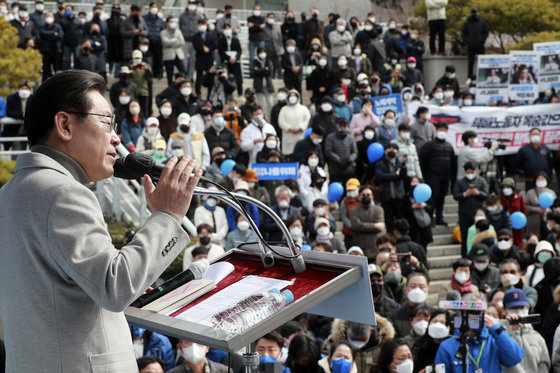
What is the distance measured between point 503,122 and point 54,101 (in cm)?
1395

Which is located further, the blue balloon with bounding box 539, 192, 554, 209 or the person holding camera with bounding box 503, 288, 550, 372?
the blue balloon with bounding box 539, 192, 554, 209

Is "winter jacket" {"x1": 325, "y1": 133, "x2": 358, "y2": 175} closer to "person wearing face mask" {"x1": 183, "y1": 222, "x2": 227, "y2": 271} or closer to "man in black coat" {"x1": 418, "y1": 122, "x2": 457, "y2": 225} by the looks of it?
"man in black coat" {"x1": 418, "y1": 122, "x2": 457, "y2": 225}

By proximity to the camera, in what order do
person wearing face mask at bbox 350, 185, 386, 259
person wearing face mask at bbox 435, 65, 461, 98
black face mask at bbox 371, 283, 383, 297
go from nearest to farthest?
black face mask at bbox 371, 283, 383, 297 < person wearing face mask at bbox 350, 185, 386, 259 < person wearing face mask at bbox 435, 65, 461, 98

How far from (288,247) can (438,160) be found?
11.0m

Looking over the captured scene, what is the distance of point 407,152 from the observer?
42.1ft

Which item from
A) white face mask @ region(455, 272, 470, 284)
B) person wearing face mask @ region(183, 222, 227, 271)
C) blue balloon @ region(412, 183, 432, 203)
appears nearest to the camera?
white face mask @ region(455, 272, 470, 284)

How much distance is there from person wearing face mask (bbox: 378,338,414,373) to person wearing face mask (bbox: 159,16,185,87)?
11532mm

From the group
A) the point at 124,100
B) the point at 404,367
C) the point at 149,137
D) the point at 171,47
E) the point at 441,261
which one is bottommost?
the point at 441,261

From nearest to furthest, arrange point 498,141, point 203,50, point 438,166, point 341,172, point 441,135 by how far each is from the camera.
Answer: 1. point 341,172
2. point 438,166
3. point 441,135
4. point 498,141
5. point 203,50

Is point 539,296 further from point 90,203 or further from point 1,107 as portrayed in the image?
point 1,107

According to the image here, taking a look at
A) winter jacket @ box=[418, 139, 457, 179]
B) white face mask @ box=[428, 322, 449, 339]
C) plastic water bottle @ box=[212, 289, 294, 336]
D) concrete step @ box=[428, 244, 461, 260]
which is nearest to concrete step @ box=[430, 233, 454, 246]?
concrete step @ box=[428, 244, 461, 260]

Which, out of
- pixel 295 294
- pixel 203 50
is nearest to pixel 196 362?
pixel 295 294

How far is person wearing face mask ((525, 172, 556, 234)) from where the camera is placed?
12.7 meters

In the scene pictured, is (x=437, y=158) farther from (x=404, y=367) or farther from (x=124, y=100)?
(x=404, y=367)
